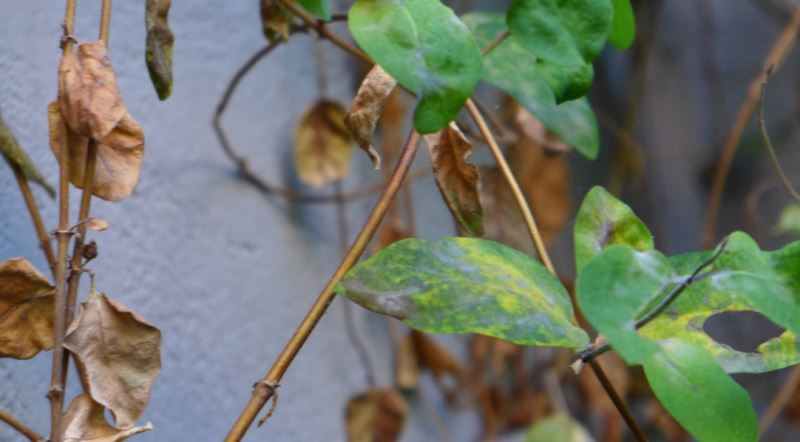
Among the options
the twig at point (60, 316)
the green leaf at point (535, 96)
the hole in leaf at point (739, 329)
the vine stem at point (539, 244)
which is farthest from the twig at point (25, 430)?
the hole in leaf at point (739, 329)

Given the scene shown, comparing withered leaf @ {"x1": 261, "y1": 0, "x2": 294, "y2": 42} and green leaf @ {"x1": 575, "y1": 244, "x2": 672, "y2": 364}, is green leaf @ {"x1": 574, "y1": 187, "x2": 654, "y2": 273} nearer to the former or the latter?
green leaf @ {"x1": 575, "y1": 244, "x2": 672, "y2": 364}

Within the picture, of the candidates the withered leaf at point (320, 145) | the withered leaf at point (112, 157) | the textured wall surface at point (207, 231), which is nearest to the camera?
the withered leaf at point (112, 157)

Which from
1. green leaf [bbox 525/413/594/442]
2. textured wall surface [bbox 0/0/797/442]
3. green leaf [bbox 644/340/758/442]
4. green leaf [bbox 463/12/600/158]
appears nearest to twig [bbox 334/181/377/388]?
textured wall surface [bbox 0/0/797/442]

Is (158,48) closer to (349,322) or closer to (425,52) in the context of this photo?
(425,52)

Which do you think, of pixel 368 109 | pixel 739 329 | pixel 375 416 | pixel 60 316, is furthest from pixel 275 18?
pixel 739 329

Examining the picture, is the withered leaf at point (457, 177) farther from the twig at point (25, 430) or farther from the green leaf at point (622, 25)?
the twig at point (25, 430)

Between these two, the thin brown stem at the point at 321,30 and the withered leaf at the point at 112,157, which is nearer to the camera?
the withered leaf at the point at 112,157
